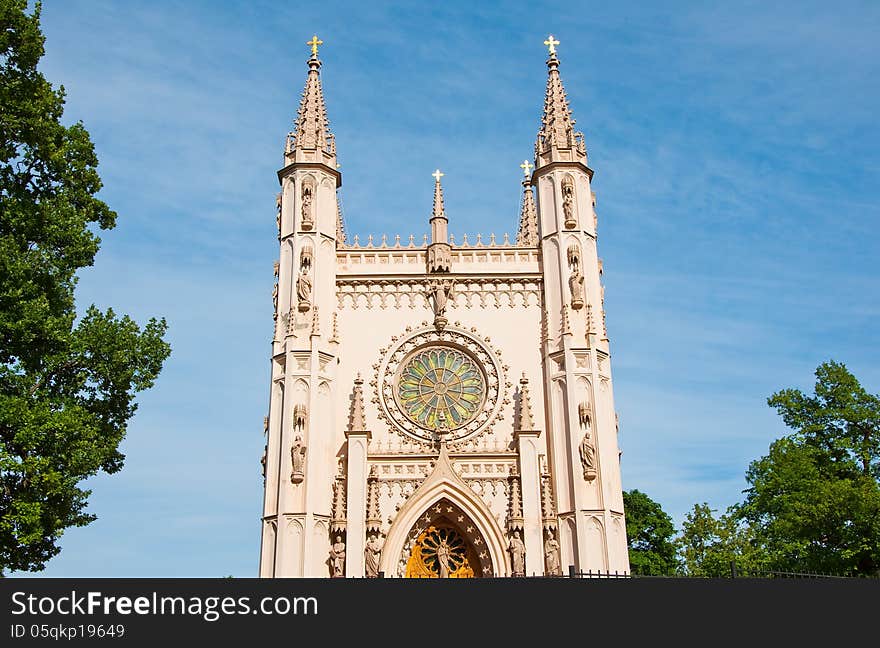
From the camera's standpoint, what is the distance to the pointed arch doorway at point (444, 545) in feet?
82.9

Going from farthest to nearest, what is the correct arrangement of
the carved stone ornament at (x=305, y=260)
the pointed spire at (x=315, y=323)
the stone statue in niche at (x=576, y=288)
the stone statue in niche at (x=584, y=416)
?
1. the carved stone ornament at (x=305, y=260)
2. the stone statue in niche at (x=576, y=288)
3. the pointed spire at (x=315, y=323)
4. the stone statue in niche at (x=584, y=416)

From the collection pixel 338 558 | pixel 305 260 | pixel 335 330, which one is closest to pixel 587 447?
pixel 338 558

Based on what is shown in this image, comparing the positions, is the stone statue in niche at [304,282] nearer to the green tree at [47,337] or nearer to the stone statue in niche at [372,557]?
the stone statue in niche at [372,557]

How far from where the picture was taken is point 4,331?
15.6 m

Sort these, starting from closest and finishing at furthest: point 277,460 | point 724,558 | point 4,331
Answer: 1. point 4,331
2. point 277,460
3. point 724,558

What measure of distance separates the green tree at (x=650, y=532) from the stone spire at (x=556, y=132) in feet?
71.1

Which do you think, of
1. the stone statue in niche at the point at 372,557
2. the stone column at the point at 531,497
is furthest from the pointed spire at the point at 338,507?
the stone column at the point at 531,497

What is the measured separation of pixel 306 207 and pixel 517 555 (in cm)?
1283

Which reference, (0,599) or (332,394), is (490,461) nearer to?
(332,394)

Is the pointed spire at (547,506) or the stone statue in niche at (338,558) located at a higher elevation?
the pointed spire at (547,506)

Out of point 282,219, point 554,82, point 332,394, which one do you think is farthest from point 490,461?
point 554,82

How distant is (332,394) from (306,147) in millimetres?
8614

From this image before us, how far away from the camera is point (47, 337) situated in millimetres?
15883

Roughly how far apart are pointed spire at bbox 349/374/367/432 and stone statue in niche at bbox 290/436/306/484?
1.52 meters
